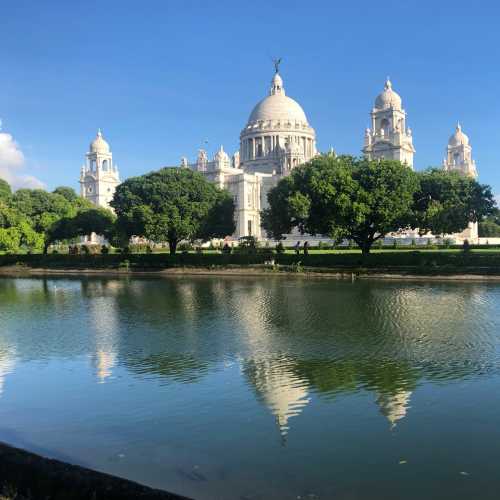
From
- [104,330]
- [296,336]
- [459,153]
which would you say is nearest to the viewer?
[296,336]

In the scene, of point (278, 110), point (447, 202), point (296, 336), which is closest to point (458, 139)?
point (278, 110)

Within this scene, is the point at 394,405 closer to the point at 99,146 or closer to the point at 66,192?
the point at 66,192

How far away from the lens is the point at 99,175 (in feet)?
498

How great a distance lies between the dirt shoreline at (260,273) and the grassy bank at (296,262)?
214 mm

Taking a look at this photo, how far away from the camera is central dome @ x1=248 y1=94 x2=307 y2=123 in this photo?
138 metres

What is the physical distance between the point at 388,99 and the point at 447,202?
206 ft

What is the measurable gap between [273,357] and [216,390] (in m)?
3.72

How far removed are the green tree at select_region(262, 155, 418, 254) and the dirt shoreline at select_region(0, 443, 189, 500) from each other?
137 feet

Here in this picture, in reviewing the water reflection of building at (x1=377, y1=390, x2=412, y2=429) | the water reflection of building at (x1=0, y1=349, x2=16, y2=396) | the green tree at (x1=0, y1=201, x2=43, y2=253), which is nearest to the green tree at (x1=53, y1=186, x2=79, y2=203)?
the green tree at (x1=0, y1=201, x2=43, y2=253)

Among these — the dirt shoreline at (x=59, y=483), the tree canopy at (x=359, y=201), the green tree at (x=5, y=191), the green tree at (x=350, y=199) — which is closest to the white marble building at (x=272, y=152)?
the green tree at (x=5, y=191)

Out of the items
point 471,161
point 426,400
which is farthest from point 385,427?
point 471,161

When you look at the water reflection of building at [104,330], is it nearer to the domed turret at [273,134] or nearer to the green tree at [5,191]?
the green tree at [5,191]

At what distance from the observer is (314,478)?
29.9 ft

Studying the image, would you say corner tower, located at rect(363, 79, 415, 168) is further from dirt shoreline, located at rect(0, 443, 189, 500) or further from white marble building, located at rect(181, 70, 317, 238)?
dirt shoreline, located at rect(0, 443, 189, 500)
